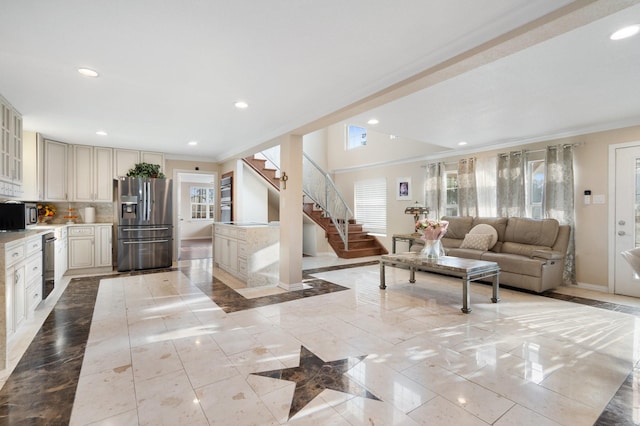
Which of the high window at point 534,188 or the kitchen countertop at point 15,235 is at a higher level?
the high window at point 534,188

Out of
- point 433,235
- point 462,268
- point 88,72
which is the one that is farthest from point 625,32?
point 88,72

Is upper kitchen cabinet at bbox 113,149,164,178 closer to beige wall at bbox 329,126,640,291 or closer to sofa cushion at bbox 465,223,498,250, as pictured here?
sofa cushion at bbox 465,223,498,250

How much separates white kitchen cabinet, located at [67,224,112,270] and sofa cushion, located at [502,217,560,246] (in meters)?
7.18

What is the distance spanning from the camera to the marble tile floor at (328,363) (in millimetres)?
1911

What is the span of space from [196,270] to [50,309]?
2.51 meters

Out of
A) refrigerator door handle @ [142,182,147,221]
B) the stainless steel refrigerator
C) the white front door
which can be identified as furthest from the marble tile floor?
refrigerator door handle @ [142,182,147,221]

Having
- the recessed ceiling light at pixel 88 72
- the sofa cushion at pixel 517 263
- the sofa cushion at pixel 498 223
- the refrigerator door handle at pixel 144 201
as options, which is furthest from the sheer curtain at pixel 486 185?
the refrigerator door handle at pixel 144 201

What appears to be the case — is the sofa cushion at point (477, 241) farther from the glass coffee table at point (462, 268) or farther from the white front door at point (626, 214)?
the white front door at point (626, 214)

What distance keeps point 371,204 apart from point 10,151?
23.1 ft

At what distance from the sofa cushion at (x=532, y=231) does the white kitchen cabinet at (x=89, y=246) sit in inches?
283

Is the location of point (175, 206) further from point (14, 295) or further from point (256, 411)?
point (256, 411)

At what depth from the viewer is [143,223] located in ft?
20.1

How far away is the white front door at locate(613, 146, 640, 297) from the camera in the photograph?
14.5 ft

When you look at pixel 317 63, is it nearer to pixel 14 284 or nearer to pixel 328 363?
pixel 328 363
